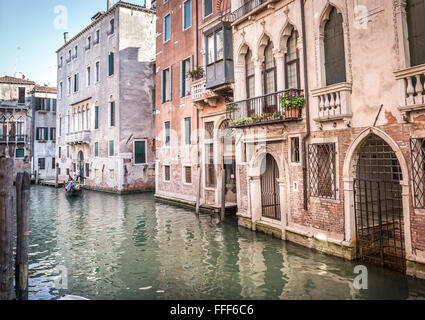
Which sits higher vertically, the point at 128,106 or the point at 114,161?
the point at 128,106

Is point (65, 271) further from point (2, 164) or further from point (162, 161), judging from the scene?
point (162, 161)

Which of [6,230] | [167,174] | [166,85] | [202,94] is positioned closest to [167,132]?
[167,174]

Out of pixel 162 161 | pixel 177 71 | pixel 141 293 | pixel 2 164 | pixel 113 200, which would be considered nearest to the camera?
pixel 2 164

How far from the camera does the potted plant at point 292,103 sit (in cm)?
800

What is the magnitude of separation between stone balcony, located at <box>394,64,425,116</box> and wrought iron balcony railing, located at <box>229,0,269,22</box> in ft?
17.1

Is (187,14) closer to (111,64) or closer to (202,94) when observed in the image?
(202,94)

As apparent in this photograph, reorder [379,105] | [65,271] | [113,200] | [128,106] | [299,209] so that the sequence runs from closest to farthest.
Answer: [379,105], [65,271], [299,209], [113,200], [128,106]

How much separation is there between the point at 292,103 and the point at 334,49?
5.05 feet

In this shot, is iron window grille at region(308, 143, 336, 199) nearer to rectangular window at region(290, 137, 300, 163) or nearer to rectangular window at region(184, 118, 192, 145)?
rectangular window at region(290, 137, 300, 163)

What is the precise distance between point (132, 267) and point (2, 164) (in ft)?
11.5

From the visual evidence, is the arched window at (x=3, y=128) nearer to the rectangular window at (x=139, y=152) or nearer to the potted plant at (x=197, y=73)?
the rectangular window at (x=139, y=152)

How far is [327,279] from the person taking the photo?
601cm

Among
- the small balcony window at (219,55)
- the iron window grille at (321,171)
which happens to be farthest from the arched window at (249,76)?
the iron window grille at (321,171)

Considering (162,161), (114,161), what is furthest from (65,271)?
(114,161)
